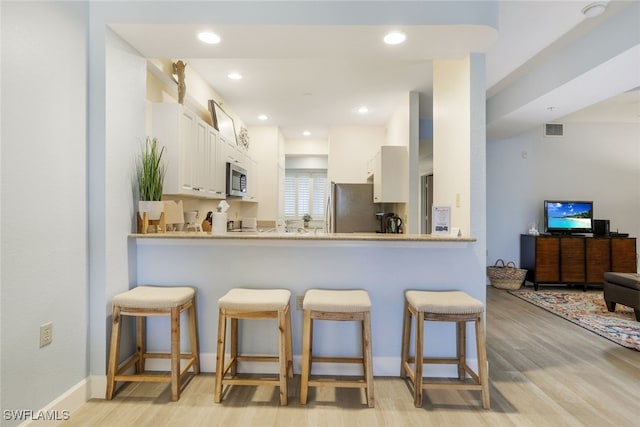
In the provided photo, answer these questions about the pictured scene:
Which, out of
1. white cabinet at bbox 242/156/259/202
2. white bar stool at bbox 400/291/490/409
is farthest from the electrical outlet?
white cabinet at bbox 242/156/259/202

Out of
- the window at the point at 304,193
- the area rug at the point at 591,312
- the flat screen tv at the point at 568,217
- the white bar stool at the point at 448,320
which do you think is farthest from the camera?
the window at the point at 304,193

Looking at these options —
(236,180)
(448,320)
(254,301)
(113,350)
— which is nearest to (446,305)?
(448,320)

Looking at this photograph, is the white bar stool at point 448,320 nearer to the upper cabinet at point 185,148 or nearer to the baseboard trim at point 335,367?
the baseboard trim at point 335,367

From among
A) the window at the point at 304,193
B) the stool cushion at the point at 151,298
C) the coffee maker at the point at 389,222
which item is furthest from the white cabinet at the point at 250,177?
the stool cushion at the point at 151,298

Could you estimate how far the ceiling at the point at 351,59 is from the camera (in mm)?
2166

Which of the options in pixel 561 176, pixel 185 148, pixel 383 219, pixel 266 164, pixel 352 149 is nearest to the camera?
pixel 185 148

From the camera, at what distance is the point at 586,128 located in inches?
227

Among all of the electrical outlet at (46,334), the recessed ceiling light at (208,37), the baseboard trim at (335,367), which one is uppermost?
the recessed ceiling light at (208,37)

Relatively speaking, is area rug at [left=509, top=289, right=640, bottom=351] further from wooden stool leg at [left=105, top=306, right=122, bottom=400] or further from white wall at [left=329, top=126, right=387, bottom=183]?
wooden stool leg at [left=105, top=306, right=122, bottom=400]

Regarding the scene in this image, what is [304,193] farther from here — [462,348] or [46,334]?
[46,334]

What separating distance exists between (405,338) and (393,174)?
2411 millimetres

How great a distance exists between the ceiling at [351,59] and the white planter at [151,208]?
1.10 meters

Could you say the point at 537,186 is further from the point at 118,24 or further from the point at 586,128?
the point at 118,24

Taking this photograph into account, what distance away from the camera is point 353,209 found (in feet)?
16.5
